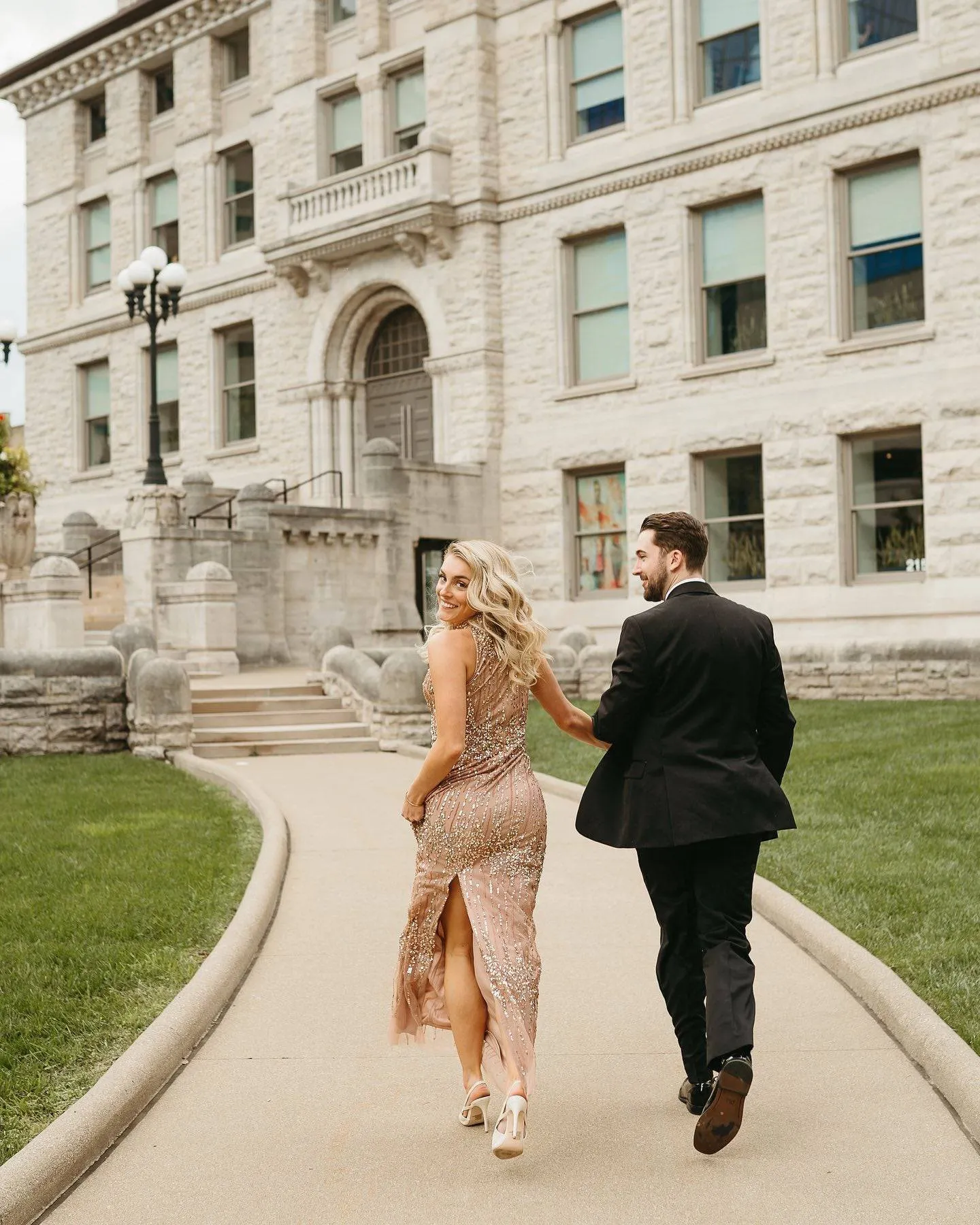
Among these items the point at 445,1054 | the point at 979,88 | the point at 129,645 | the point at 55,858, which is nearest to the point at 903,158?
the point at 979,88

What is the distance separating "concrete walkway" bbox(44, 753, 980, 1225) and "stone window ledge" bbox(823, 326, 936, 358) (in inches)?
608

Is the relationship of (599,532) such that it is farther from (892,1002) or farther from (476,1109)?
(476,1109)

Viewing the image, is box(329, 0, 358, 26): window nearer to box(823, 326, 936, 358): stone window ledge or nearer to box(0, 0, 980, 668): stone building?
box(0, 0, 980, 668): stone building

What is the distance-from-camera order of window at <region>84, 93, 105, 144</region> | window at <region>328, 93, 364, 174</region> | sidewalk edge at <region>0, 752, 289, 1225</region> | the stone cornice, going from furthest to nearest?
window at <region>84, 93, 105, 144</region>, the stone cornice, window at <region>328, 93, 364, 174</region>, sidewalk edge at <region>0, 752, 289, 1225</region>

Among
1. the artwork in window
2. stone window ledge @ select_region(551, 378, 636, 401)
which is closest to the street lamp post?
stone window ledge @ select_region(551, 378, 636, 401)

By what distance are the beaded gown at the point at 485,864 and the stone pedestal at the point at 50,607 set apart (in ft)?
47.0

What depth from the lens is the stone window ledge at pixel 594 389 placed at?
2438 cm

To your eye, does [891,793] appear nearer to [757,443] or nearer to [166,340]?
[757,443]

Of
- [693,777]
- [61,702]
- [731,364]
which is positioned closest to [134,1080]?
[693,777]

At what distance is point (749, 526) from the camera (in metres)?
23.1

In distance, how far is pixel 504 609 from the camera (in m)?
4.88

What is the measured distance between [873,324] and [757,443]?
2.43 meters

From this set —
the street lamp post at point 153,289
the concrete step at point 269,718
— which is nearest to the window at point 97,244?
the street lamp post at point 153,289

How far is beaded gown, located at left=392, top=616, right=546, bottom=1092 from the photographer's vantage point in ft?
15.9
